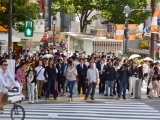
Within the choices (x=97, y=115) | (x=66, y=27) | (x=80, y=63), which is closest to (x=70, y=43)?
(x=80, y=63)

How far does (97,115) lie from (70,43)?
3402 cm

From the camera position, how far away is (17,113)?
46.1ft

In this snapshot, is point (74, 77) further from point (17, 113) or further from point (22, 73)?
point (17, 113)

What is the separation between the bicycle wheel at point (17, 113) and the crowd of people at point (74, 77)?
5639 mm

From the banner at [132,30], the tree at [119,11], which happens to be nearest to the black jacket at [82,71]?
the banner at [132,30]

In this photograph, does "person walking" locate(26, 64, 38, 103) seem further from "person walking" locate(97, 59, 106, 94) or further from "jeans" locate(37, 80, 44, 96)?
"person walking" locate(97, 59, 106, 94)

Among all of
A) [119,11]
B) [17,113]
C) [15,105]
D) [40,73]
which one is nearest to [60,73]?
[40,73]

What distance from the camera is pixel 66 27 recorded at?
99.1 meters

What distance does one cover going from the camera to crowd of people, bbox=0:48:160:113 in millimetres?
20234

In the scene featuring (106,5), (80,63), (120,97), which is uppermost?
(106,5)

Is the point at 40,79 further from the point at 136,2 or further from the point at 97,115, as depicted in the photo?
the point at 136,2

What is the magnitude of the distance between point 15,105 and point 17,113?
0.87 feet

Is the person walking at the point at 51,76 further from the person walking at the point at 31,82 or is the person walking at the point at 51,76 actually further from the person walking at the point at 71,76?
the person walking at the point at 31,82

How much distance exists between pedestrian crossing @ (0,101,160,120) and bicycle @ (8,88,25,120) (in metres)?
1.43
